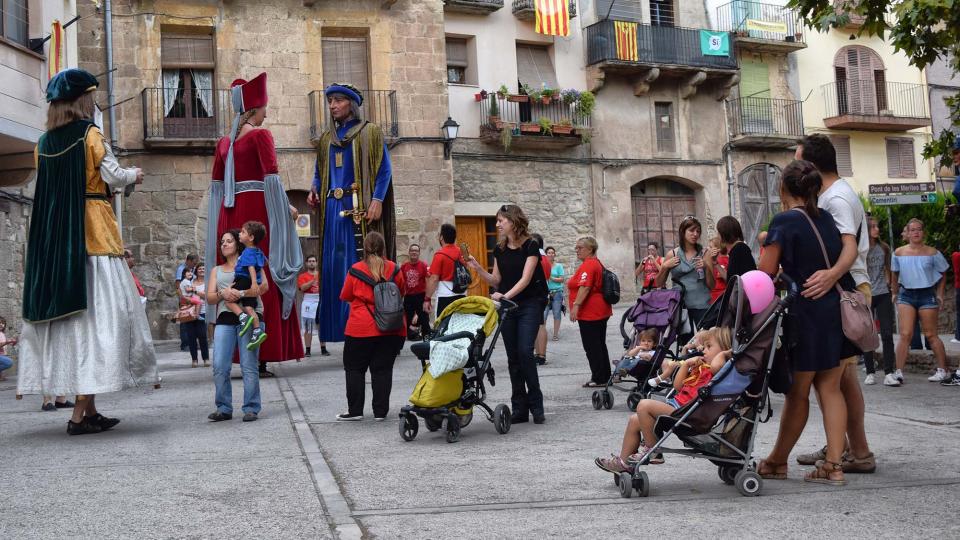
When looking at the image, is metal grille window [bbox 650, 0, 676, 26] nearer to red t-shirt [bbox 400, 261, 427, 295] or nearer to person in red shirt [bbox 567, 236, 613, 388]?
red t-shirt [bbox 400, 261, 427, 295]

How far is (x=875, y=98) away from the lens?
3431 centimetres

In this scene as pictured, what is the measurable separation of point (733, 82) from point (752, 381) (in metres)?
26.7

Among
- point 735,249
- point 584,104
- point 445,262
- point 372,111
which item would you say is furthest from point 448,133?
point 735,249

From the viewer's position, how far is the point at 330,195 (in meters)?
12.3

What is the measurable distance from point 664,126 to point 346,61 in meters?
10.1

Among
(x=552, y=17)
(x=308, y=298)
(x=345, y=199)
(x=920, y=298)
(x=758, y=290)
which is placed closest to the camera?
(x=758, y=290)

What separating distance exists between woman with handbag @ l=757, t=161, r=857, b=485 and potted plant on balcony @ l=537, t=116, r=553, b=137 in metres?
21.8

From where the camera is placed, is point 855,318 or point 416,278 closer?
point 855,318

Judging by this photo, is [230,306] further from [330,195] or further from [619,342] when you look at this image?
[619,342]

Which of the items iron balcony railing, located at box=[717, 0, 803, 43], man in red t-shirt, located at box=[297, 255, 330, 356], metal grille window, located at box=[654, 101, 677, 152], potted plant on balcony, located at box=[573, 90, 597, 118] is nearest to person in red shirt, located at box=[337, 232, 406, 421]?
man in red t-shirt, located at box=[297, 255, 330, 356]

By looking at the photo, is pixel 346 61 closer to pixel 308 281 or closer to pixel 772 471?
pixel 308 281

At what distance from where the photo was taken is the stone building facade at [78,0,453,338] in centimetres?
2273

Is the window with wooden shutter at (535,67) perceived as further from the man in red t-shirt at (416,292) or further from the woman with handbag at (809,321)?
the woman with handbag at (809,321)

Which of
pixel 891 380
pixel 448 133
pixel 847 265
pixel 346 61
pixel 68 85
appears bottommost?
pixel 891 380
